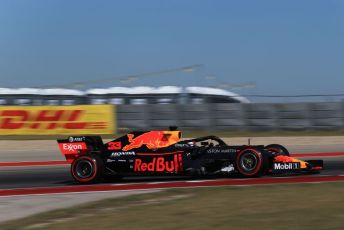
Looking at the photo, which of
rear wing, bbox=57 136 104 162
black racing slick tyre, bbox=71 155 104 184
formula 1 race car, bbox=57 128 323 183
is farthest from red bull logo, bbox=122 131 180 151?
rear wing, bbox=57 136 104 162

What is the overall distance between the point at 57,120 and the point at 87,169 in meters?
13.6

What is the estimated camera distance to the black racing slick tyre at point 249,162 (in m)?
10.8

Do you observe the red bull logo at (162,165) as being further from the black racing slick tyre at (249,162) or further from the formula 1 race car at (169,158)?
the black racing slick tyre at (249,162)

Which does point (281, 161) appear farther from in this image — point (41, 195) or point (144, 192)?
point (41, 195)

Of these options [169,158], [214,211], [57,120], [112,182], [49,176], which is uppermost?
[57,120]

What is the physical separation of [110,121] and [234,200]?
17112mm

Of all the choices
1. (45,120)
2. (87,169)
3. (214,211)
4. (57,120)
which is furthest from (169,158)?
(45,120)

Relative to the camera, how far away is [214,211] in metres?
7.17

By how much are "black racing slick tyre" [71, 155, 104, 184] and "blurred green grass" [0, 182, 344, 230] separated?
256cm

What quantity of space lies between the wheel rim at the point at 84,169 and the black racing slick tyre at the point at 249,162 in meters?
2.88

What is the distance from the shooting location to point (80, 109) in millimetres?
24641

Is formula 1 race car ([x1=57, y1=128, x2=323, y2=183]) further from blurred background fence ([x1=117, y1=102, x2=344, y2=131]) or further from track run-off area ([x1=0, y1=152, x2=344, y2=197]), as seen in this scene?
blurred background fence ([x1=117, y1=102, x2=344, y2=131])

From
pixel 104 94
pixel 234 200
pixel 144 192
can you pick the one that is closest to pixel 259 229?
pixel 234 200

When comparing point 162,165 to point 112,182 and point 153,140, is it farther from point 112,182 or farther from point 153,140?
point 112,182
